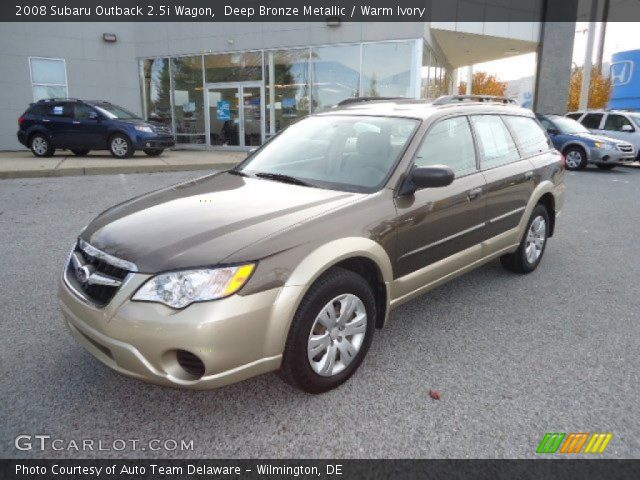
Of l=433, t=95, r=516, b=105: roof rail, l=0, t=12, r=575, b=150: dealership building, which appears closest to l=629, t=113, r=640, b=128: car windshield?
l=0, t=12, r=575, b=150: dealership building

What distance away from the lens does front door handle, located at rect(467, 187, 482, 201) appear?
12.3ft

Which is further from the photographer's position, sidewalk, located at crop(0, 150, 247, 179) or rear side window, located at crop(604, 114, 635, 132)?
rear side window, located at crop(604, 114, 635, 132)

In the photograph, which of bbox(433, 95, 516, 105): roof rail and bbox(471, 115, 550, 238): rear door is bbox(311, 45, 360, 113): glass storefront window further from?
bbox(471, 115, 550, 238): rear door

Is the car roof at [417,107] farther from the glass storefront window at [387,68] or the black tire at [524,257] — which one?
the glass storefront window at [387,68]

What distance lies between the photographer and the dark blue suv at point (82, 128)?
44.8ft

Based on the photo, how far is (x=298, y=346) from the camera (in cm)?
256

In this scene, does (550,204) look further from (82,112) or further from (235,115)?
(235,115)

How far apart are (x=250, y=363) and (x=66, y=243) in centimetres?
426

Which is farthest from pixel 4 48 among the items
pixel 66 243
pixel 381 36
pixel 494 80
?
pixel 494 80

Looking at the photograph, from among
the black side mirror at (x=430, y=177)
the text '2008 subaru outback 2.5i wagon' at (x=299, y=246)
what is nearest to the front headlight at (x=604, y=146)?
the text '2008 subaru outback 2.5i wagon' at (x=299, y=246)

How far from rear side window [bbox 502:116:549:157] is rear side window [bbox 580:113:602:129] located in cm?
1295

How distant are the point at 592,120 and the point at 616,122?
27.3 inches

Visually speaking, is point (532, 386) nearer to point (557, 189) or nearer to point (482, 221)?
point (482, 221)

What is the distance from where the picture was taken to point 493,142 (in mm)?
4230
